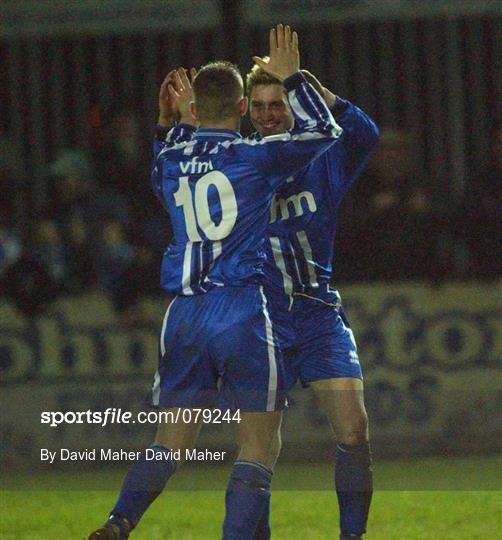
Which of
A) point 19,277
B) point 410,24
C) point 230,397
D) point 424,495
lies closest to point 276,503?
point 424,495

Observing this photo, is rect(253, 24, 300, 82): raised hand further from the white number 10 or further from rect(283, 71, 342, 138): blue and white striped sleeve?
the white number 10

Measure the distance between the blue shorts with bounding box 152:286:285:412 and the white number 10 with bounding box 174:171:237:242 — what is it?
0.21 meters

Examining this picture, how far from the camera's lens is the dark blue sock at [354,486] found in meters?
5.75

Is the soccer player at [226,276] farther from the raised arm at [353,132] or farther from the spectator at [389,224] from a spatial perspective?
the spectator at [389,224]

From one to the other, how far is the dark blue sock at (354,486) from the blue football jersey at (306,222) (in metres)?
0.67

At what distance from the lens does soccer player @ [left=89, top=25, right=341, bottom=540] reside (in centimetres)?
520

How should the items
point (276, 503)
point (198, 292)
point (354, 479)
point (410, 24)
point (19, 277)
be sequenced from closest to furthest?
point (198, 292) < point (354, 479) < point (276, 503) < point (19, 277) < point (410, 24)

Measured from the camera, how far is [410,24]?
10305 millimetres

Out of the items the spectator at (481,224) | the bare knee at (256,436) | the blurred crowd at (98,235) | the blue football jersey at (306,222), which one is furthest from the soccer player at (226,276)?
the spectator at (481,224)

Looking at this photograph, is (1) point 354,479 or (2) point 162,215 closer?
(1) point 354,479

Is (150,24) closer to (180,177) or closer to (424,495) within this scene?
(424,495)

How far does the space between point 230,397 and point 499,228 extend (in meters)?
4.49

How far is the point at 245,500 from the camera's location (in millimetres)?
5102

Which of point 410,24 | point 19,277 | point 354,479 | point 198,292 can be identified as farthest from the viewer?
point 410,24
